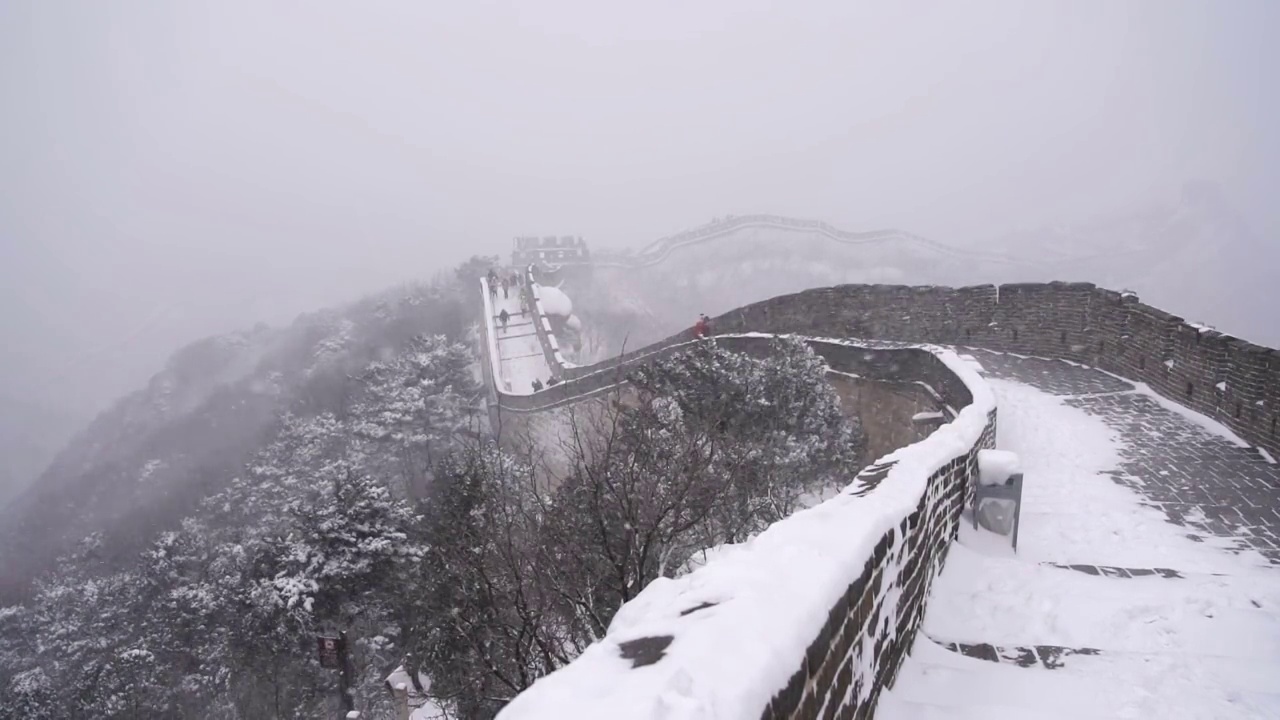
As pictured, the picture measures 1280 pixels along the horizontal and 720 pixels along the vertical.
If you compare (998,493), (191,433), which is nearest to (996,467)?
(998,493)

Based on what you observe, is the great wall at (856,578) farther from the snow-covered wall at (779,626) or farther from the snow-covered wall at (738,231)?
the snow-covered wall at (738,231)

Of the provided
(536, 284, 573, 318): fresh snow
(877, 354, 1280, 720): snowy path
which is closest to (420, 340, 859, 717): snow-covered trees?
(877, 354, 1280, 720): snowy path

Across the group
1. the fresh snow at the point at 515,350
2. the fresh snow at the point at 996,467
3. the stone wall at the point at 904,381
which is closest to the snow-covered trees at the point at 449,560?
the stone wall at the point at 904,381

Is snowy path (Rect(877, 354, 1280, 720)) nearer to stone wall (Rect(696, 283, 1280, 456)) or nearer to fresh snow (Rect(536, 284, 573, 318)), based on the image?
stone wall (Rect(696, 283, 1280, 456))

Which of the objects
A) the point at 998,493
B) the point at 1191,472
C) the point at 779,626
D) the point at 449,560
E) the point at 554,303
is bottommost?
the point at 449,560

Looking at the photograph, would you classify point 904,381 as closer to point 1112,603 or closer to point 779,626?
point 1112,603
